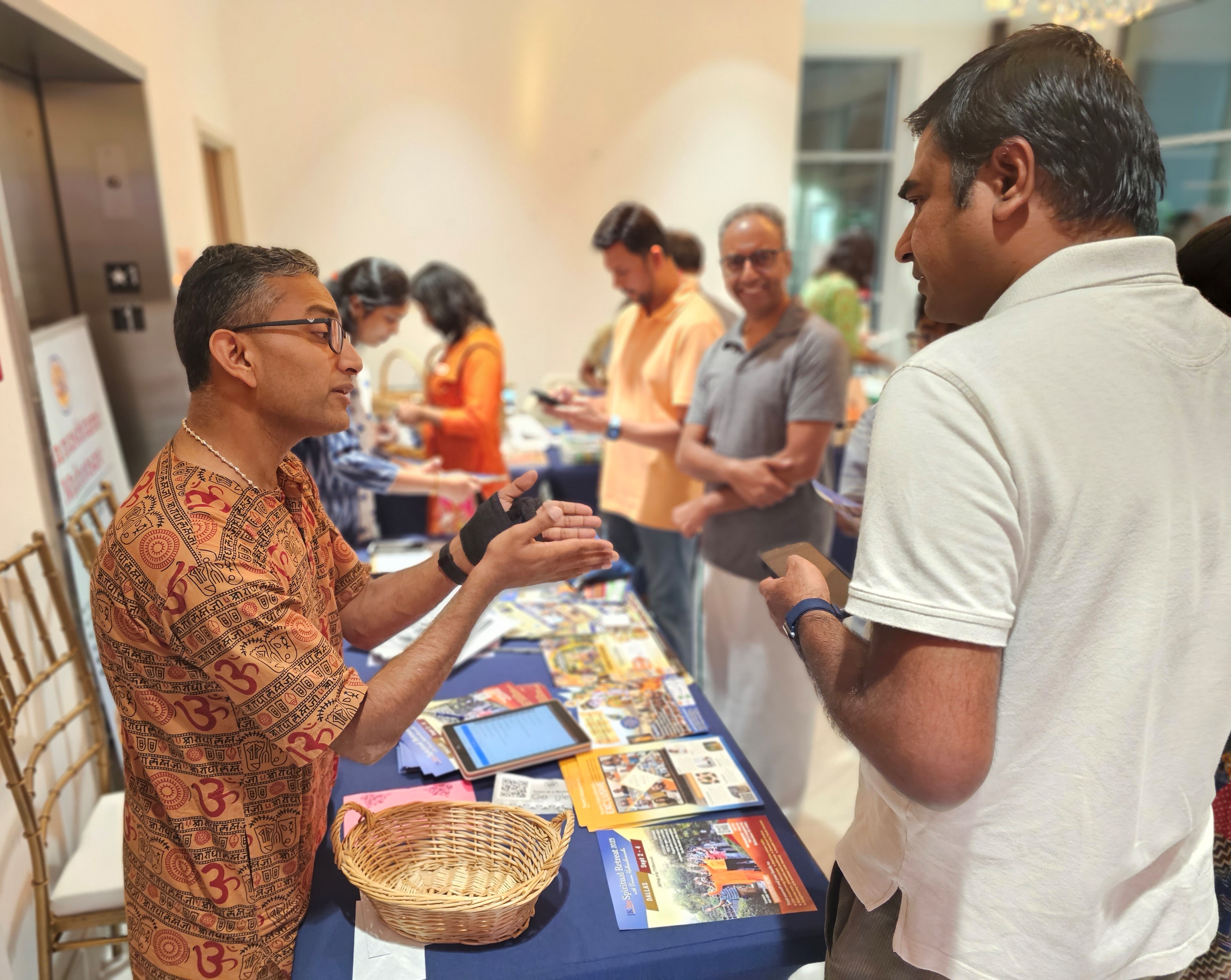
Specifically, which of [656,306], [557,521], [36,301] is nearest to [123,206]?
[36,301]

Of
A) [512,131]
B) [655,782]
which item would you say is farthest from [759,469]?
[512,131]

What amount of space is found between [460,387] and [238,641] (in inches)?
88.5

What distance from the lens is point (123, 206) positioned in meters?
2.93

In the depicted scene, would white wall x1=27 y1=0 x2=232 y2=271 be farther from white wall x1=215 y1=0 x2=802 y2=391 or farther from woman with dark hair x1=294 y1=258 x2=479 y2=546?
woman with dark hair x1=294 y1=258 x2=479 y2=546

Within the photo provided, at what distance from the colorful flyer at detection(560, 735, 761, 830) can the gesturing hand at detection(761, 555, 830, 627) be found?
0.50 metres

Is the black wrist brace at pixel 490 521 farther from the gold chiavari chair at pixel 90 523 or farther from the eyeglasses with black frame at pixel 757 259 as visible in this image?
the eyeglasses with black frame at pixel 757 259

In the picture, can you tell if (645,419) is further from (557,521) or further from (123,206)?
(123,206)

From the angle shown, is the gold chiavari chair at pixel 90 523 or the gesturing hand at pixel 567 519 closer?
the gesturing hand at pixel 567 519

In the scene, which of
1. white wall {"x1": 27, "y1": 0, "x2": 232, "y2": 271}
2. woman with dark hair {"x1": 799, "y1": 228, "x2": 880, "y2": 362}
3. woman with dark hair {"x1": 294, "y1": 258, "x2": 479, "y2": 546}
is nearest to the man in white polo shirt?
woman with dark hair {"x1": 294, "y1": 258, "x2": 479, "y2": 546}

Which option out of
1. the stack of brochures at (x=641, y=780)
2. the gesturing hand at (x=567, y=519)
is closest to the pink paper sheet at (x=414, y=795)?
the stack of brochures at (x=641, y=780)

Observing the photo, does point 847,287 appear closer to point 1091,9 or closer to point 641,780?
point 1091,9

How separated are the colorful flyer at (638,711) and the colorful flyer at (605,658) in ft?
0.10

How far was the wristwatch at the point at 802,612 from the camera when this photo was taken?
3.05ft

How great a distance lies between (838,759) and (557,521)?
2.27m
